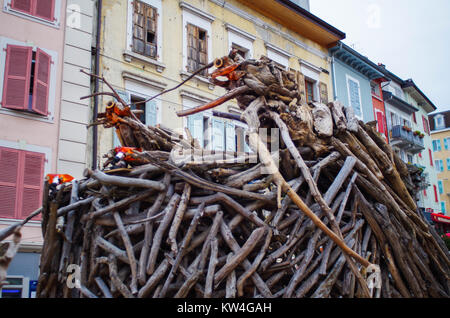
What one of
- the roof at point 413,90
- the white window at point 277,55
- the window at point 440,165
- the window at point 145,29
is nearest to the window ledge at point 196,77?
the window at point 145,29

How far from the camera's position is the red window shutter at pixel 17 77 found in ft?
36.2

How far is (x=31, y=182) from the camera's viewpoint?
36.3ft

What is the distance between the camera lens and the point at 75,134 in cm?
1178

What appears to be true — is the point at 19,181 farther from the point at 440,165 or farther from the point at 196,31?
the point at 440,165

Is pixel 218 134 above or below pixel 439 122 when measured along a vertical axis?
below

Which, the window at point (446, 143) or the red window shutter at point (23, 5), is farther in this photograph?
the window at point (446, 143)

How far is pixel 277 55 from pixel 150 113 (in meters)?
6.90

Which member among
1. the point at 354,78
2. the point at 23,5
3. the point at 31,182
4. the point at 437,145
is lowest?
the point at 31,182

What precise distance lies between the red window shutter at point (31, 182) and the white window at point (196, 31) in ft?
17.6

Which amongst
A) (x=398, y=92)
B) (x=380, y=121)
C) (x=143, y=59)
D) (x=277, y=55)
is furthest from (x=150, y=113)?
(x=398, y=92)

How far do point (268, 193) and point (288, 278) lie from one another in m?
0.88

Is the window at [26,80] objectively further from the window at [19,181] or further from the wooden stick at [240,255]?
the wooden stick at [240,255]

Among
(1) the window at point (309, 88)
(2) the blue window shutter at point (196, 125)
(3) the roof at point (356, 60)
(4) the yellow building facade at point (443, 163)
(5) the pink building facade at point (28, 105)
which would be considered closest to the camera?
(5) the pink building facade at point (28, 105)
